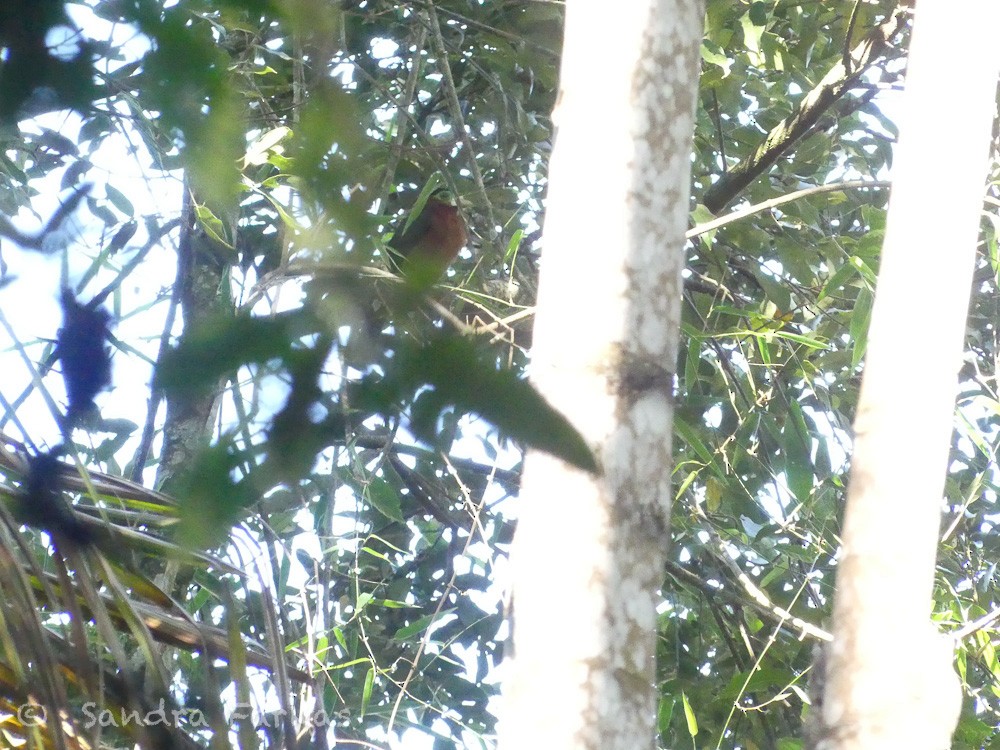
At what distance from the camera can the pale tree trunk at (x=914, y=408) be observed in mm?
668

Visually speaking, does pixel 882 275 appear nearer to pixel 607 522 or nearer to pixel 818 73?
pixel 607 522

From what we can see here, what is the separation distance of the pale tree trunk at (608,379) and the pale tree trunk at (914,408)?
5.1 inches

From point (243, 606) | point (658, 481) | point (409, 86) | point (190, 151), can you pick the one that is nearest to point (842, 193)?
point (409, 86)

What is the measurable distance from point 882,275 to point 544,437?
56 cm
